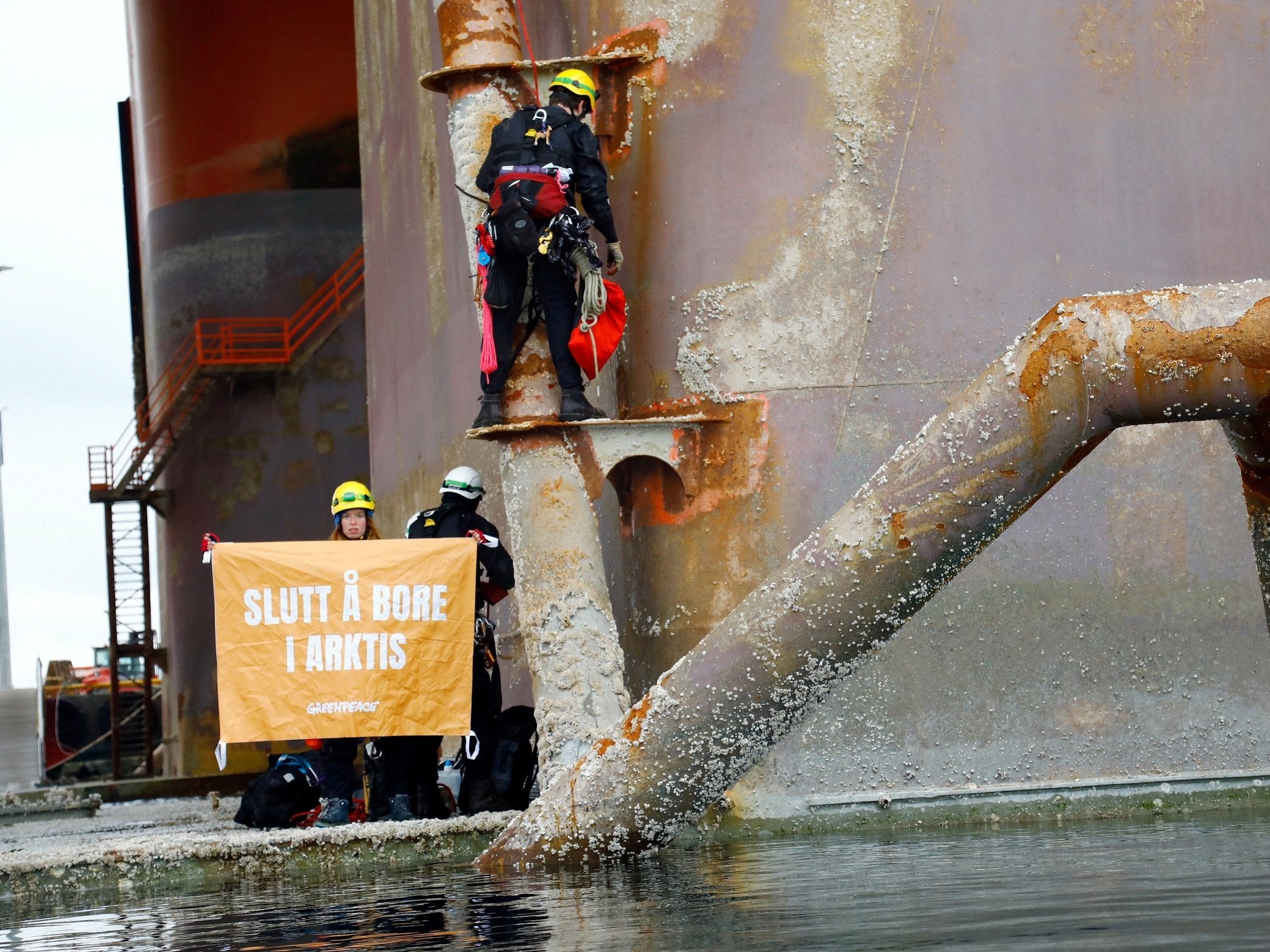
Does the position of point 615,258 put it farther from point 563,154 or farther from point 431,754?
point 431,754

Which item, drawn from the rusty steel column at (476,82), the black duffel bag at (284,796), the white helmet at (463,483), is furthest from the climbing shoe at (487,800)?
the rusty steel column at (476,82)

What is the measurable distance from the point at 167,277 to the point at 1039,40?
1890 cm

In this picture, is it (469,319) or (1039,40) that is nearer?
(1039,40)

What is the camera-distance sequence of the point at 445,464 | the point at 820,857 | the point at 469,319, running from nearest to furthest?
the point at 820,857 → the point at 469,319 → the point at 445,464

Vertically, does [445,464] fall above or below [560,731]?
above

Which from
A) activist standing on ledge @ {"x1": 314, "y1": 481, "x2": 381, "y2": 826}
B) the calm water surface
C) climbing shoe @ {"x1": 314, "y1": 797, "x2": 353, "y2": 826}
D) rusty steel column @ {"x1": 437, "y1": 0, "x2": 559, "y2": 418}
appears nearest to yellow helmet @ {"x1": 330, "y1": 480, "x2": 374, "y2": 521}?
activist standing on ledge @ {"x1": 314, "y1": 481, "x2": 381, "y2": 826}

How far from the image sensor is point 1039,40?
916 cm

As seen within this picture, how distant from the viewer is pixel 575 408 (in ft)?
29.8

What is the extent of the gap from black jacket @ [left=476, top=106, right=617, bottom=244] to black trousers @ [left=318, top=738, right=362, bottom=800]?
3046 millimetres

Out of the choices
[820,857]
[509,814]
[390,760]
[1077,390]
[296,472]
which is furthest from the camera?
[296,472]

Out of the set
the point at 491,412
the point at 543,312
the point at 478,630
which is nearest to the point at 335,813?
the point at 478,630

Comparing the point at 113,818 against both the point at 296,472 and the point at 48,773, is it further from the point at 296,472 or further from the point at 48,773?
the point at 48,773

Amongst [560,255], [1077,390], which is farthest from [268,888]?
[1077,390]

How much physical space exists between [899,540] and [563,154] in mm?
3095
